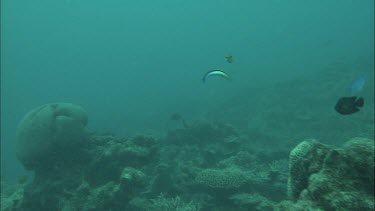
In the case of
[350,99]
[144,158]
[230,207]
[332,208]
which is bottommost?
[230,207]

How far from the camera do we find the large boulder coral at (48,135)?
1061 cm

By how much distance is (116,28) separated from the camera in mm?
187500

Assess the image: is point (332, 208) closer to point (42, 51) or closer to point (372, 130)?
point (372, 130)

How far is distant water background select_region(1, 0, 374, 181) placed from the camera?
34.1m

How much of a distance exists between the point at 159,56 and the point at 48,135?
10640 cm

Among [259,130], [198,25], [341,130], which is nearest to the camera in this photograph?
[341,130]

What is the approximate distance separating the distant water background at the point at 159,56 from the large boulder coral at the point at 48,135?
52.1ft

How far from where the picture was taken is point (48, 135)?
10.7 m

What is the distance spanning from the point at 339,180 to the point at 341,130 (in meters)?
16.4

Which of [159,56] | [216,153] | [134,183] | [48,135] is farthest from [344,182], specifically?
[159,56]

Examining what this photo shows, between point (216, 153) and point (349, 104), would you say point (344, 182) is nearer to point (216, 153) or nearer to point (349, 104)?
point (349, 104)

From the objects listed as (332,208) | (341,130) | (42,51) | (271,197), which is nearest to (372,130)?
(341,130)

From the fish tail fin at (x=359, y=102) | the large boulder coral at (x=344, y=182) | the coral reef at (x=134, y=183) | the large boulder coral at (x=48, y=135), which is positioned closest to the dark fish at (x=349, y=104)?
the fish tail fin at (x=359, y=102)

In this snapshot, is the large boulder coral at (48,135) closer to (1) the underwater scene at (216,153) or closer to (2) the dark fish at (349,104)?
(1) the underwater scene at (216,153)
